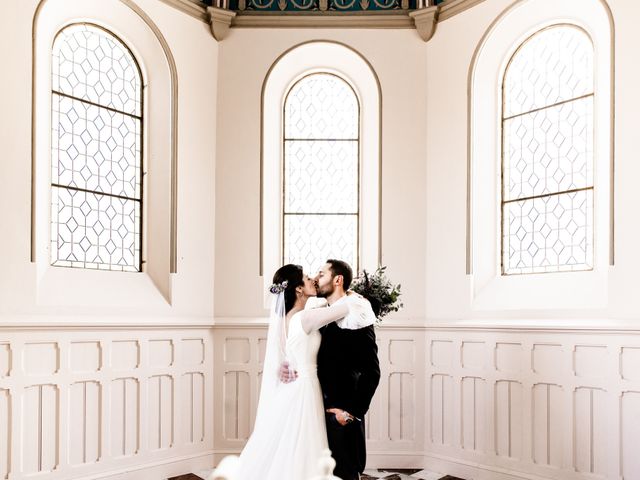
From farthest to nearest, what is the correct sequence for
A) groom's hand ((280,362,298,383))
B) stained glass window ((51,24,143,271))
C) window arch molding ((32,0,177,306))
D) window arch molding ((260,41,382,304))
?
window arch molding ((260,41,382,304)) < stained glass window ((51,24,143,271)) < window arch molding ((32,0,177,306)) < groom's hand ((280,362,298,383))

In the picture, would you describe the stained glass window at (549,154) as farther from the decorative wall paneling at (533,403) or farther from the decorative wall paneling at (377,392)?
the decorative wall paneling at (377,392)

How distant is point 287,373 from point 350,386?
0.48 meters

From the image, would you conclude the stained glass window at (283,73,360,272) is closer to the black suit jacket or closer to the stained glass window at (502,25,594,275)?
the stained glass window at (502,25,594,275)

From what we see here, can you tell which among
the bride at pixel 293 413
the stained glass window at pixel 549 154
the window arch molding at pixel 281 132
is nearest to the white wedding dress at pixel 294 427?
the bride at pixel 293 413

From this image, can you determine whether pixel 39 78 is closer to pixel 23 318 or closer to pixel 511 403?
pixel 23 318

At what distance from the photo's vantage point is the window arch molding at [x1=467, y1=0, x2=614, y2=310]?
5395mm

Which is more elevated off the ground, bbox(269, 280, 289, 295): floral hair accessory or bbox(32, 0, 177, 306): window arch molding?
bbox(32, 0, 177, 306): window arch molding

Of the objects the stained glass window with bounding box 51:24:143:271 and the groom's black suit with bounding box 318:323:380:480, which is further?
the stained glass window with bounding box 51:24:143:271

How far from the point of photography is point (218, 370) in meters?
6.61

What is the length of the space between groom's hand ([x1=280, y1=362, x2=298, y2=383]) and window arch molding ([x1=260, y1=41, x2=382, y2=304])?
7.17ft

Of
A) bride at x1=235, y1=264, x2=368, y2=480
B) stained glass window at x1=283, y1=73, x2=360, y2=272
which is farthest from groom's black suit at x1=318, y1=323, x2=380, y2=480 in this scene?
stained glass window at x1=283, y1=73, x2=360, y2=272

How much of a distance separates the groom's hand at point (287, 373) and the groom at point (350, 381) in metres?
0.20

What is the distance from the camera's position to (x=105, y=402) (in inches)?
224

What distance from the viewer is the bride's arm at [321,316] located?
14.1 ft
